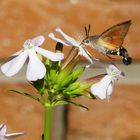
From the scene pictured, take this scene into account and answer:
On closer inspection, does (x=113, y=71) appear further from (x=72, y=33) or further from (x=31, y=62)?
(x=72, y=33)

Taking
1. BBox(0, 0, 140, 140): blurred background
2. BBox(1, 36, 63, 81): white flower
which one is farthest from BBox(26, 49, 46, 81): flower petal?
BBox(0, 0, 140, 140): blurred background

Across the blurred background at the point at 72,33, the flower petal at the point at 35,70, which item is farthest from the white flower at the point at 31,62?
the blurred background at the point at 72,33

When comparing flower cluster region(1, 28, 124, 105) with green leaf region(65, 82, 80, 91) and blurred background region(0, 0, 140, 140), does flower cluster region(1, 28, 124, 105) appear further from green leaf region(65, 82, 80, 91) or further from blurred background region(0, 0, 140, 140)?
blurred background region(0, 0, 140, 140)

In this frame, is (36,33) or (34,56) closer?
(34,56)

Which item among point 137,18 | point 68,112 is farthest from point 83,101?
point 137,18

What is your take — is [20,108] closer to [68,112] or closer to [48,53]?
[68,112]

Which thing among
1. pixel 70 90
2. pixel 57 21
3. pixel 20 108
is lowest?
pixel 70 90

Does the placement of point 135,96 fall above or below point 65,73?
above

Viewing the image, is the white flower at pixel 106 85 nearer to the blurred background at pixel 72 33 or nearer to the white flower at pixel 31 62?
the white flower at pixel 31 62
